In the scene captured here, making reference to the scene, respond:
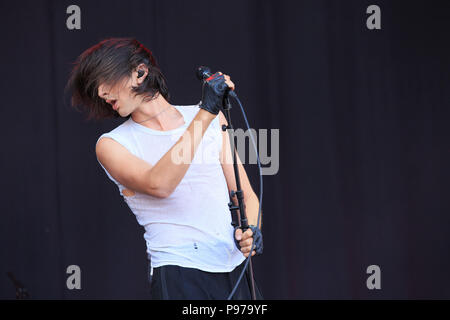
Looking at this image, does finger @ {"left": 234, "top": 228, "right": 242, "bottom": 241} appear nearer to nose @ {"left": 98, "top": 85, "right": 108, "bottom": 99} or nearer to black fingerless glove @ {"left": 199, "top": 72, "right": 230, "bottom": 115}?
black fingerless glove @ {"left": 199, "top": 72, "right": 230, "bottom": 115}

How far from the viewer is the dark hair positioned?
4.71 ft

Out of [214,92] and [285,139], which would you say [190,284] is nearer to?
[214,92]

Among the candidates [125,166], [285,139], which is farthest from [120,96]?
[285,139]

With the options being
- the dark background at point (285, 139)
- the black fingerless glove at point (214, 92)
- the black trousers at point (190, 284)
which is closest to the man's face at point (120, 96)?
the black fingerless glove at point (214, 92)

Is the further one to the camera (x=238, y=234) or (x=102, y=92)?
(x=102, y=92)

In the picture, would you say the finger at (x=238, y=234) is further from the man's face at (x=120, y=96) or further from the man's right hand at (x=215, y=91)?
the man's face at (x=120, y=96)

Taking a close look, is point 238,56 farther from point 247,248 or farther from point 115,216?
point 247,248

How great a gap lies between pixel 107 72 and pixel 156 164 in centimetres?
31

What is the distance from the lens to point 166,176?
4.19 feet

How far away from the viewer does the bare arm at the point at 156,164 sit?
1254 millimetres

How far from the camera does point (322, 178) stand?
111 inches
